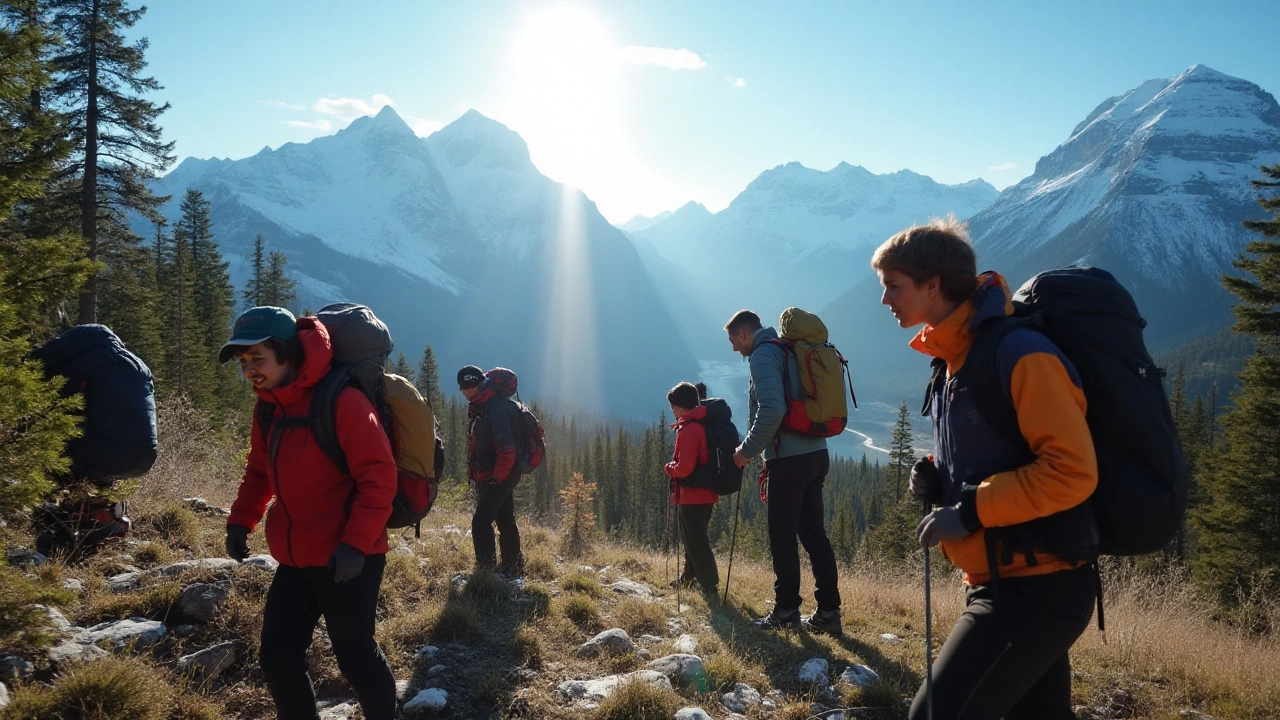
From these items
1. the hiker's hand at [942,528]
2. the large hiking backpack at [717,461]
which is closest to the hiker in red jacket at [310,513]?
the hiker's hand at [942,528]

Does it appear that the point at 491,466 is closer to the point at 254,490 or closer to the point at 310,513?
the point at 254,490

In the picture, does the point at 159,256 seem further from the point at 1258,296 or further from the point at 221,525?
the point at 1258,296

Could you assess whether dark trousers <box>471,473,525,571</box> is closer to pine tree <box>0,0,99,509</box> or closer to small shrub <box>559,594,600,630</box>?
small shrub <box>559,594,600,630</box>

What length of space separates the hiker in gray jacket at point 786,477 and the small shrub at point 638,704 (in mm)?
1973

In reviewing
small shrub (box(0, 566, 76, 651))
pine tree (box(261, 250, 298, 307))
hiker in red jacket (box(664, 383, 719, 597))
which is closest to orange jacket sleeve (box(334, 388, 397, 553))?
small shrub (box(0, 566, 76, 651))

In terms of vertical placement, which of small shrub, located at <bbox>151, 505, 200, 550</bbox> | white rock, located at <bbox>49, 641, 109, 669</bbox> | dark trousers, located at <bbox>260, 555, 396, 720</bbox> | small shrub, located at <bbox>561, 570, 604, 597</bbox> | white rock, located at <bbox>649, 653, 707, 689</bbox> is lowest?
small shrub, located at <bbox>561, 570, 604, 597</bbox>

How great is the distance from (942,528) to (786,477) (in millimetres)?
3224

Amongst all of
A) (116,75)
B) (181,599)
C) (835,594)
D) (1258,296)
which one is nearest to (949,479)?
(835,594)

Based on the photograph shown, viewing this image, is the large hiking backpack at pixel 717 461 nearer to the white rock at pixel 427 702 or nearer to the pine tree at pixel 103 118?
the white rock at pixel 427 702

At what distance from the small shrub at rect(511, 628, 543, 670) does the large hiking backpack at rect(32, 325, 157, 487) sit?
3.45m

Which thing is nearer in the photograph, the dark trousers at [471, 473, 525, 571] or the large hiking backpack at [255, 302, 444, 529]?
the large hiking backpack at [255, 302, 444, 529]

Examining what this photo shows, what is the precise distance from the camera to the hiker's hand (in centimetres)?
219

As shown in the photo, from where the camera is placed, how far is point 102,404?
496cm

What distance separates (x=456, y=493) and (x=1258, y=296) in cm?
2457
